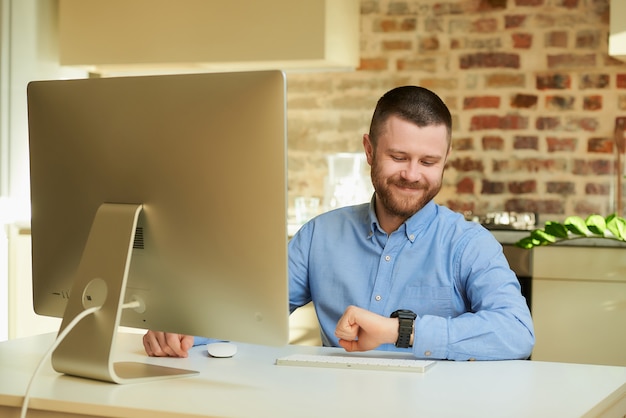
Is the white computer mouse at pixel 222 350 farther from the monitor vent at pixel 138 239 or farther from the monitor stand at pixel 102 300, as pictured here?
the monitor vent at pixel 138 239

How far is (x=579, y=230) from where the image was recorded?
3.29 meters

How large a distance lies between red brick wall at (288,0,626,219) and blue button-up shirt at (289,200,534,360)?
2038 millimetres

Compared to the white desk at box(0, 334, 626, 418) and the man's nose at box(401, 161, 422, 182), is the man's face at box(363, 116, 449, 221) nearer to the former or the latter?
the man's nose at box(401, 161, 422, 182)

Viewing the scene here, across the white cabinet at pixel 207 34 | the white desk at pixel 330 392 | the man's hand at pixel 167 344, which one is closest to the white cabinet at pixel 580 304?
the white cabinet at pixel 207 34

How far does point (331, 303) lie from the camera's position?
219cm

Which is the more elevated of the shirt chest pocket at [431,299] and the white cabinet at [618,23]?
the white cabinet at [618,23]

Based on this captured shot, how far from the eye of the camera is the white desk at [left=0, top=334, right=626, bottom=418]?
1.40m

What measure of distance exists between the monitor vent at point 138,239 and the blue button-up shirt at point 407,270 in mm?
660

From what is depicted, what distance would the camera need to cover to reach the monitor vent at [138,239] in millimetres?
1630

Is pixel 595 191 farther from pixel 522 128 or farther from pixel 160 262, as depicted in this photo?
pixel 160 262

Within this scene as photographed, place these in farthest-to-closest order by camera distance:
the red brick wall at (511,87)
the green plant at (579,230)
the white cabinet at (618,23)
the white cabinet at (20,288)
Answer: the red brick wall at (511,87)
the white cabinet at (20,288)
the white cabinet at (618,23)
the green plant at (579,230)

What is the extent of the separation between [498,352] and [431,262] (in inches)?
12.9

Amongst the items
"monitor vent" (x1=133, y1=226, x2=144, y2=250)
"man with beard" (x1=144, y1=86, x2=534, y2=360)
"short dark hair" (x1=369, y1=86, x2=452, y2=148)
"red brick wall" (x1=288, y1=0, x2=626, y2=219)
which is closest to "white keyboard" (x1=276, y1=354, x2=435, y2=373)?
"man with beard" (x1=144, y1=86, x2=534, y2=360)

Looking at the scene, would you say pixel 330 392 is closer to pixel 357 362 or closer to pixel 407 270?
pixel 357 362
